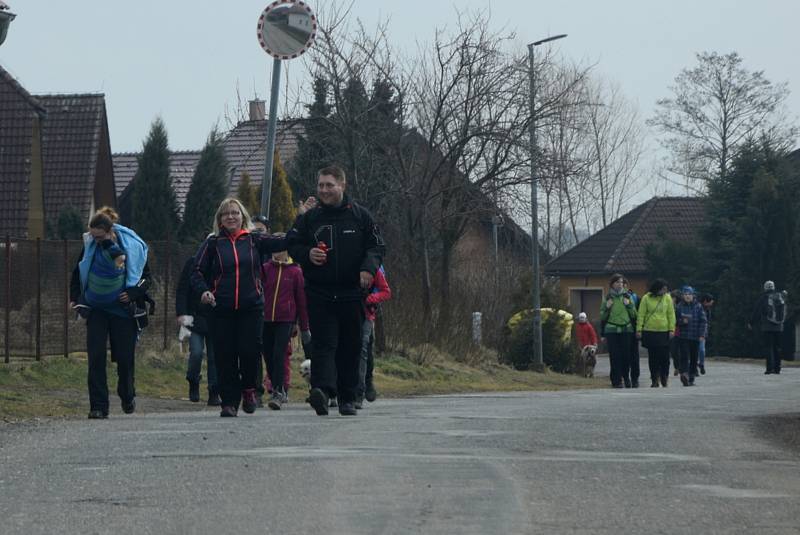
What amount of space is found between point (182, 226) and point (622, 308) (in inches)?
700

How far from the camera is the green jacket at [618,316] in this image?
81.2ft

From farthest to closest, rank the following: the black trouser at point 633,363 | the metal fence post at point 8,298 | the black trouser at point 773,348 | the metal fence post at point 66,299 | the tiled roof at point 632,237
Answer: the tiled roof at point 632,237 → the black trouser at point 773,348 → the black trouser at point 633,363 → the metal fence post at point 66,299 → the metal fence post at point 8,298

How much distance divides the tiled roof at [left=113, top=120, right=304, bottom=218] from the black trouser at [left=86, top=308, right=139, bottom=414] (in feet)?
50.5

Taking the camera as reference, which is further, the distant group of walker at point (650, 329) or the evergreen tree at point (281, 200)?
the evergreen tree at point (281, 200)

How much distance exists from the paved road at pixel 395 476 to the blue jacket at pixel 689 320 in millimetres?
14011

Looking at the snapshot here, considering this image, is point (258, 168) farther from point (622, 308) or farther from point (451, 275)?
point (622, 308)

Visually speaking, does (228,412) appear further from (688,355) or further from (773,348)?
(773,348)

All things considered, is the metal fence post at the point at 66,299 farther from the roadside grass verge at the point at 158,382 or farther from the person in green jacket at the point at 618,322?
the person in green jacket at the point at 618,322

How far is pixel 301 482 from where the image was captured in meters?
8.50

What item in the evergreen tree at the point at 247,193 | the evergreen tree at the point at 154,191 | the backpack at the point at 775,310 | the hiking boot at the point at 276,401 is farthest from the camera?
the evergreen tree at the point at 154,191

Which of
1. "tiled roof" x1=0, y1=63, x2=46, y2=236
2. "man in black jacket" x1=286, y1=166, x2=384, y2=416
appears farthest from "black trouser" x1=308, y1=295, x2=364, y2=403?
"tiled roof" x1=0, y1=63, x2=46, y2=236

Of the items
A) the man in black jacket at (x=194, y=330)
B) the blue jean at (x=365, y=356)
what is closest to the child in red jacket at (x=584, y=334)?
the man in black jacket at (x=194, y=330)

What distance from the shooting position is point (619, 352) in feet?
A: 83.1

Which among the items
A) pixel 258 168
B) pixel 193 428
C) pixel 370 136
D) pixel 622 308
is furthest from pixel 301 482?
pixel 258 168
